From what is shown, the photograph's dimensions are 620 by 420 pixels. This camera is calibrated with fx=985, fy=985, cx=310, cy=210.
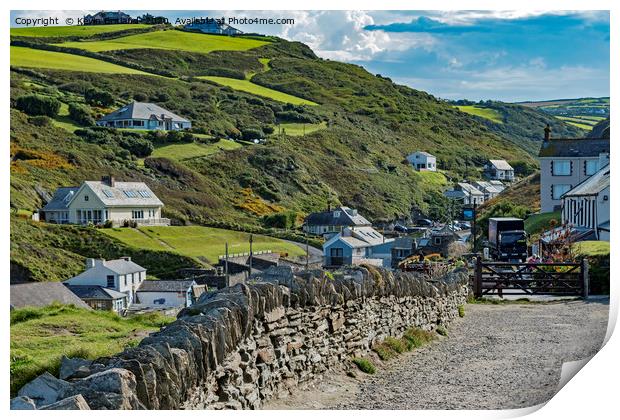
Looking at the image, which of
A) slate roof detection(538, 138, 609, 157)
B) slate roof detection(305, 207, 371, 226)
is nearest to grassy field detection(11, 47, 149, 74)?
slate roof detection(305, 207, 371, 226)

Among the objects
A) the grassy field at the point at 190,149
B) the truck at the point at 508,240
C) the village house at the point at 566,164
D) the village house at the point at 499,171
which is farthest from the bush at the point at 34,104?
the truck at the point at 508,240

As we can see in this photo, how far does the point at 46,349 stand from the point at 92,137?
89.1 ft

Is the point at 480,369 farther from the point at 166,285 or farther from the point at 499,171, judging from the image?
the point at 499,171

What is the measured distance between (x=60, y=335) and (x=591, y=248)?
356 inches

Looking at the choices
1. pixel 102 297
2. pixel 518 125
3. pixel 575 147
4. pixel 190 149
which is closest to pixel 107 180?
pixel 102 297

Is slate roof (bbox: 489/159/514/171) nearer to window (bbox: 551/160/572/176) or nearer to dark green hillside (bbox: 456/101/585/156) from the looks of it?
dark green hillside (bbox: 456/101/585/156)

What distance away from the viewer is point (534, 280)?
14.9 meters

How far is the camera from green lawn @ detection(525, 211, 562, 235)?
20438 mm

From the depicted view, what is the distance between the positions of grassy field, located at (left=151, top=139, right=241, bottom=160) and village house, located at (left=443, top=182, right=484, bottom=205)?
9996 millimetres

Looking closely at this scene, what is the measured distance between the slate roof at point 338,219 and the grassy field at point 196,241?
157cm

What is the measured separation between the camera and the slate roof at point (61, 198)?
2005 centimetres

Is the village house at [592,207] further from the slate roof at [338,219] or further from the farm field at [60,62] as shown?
the farm field at [60,62]
